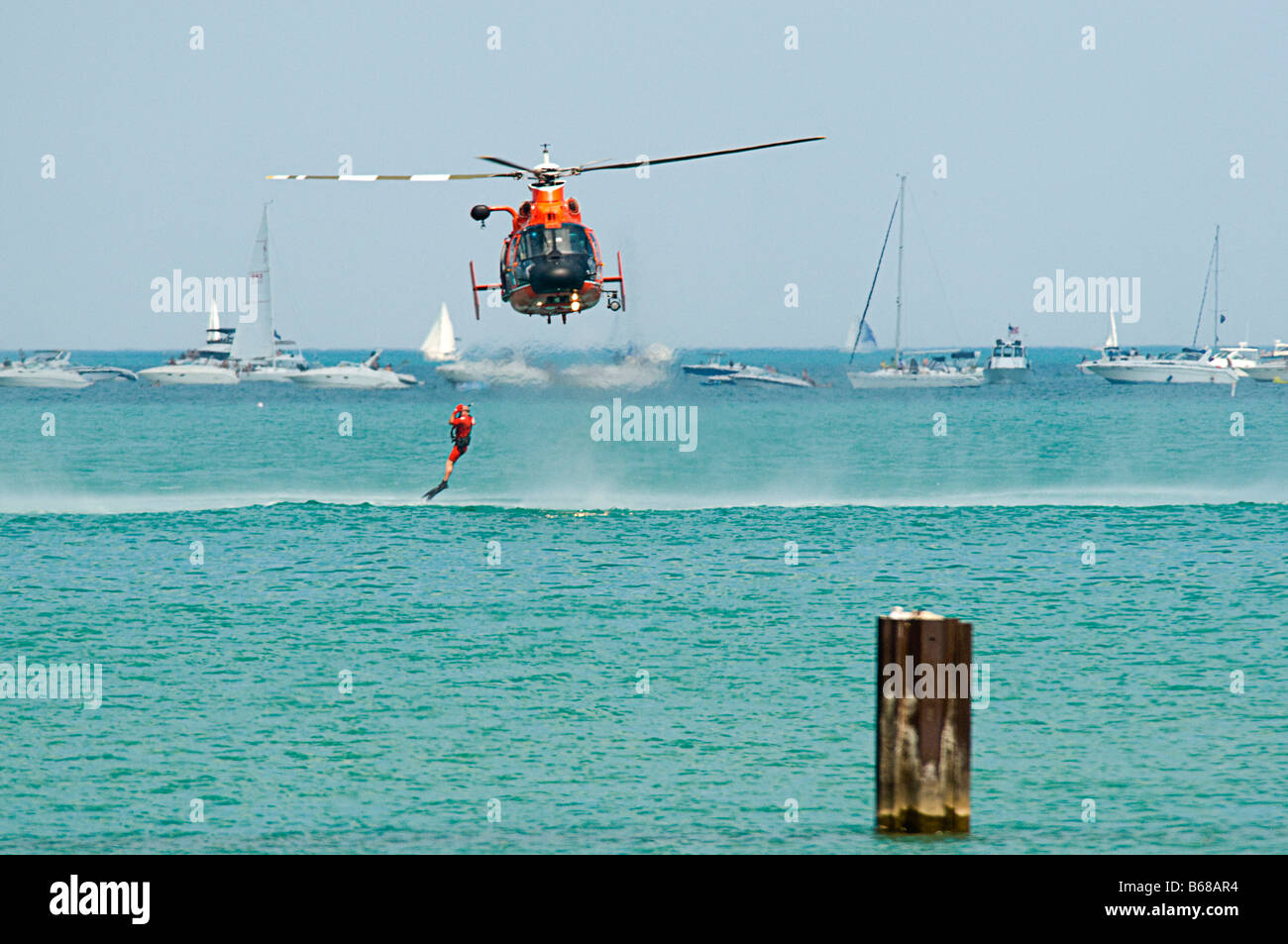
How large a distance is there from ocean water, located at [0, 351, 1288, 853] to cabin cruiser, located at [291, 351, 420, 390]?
8730cm

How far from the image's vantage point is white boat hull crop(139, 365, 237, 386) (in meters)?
149

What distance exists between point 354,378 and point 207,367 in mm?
14862

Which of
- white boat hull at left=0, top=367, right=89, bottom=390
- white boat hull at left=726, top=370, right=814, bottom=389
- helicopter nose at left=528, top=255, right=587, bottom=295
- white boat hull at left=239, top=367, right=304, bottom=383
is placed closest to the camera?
helicopter nose at left=528, top=255, right=587, bottom=295

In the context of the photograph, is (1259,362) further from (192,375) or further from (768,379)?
(192,375)

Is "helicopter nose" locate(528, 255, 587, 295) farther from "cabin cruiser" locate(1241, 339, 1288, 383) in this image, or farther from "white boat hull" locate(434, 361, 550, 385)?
"cabin cruiser" locate(1241, 339, 1288, 383)

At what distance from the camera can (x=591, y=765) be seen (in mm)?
16141

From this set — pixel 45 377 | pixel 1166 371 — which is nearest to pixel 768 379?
pixel 1166 371

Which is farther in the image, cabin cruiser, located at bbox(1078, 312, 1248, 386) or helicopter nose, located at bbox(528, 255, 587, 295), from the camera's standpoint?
cabin cruiser, located at bbox(1078, 312, 1248, 386)

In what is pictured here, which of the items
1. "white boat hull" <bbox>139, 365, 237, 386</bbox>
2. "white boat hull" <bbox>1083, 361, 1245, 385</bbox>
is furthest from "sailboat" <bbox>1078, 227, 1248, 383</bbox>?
"white boat hull" <bbox>139, 365, 237, 386</bbox>

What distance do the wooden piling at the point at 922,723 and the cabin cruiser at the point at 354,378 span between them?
138076 mm

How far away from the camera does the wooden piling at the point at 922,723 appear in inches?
416

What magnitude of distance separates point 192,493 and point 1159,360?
117202mm

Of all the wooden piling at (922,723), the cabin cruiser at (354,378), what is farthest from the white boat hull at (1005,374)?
the wooden piling at (922,723)
